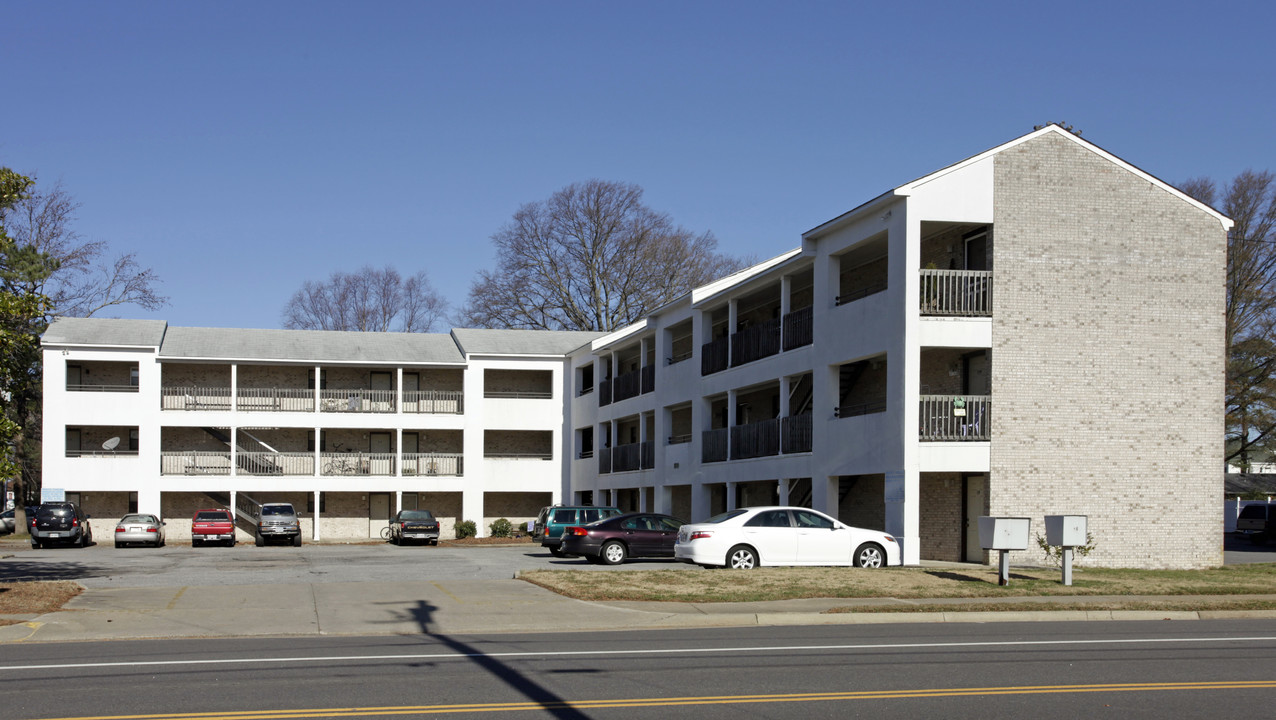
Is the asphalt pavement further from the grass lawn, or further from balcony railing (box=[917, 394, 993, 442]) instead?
balcony railing (box=[917, 394, 993, 442])

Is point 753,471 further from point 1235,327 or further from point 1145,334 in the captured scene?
point 1235,327

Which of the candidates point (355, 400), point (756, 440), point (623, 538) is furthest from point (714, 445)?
point (355, 400)

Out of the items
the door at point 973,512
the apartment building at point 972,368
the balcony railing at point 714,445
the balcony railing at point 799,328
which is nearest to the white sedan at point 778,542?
the apartment building at point 972,368

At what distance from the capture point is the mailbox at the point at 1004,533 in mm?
21250

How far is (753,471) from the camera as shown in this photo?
3516cm

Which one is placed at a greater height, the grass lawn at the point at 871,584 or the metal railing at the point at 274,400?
the metal railing at the point at 274,400

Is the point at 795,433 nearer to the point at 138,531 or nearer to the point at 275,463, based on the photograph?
the point at 138,531

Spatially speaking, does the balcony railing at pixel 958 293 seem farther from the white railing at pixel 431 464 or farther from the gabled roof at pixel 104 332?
the gabled roof at pixel 104 332

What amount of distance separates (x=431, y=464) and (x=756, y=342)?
23044 mm

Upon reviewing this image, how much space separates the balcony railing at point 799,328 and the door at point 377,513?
2787 centimetres

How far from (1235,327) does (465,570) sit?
3825 cm

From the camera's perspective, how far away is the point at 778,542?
2531 centimetres

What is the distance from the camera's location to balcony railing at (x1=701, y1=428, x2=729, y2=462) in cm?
3791

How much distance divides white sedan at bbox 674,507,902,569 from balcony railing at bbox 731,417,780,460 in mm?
7999
